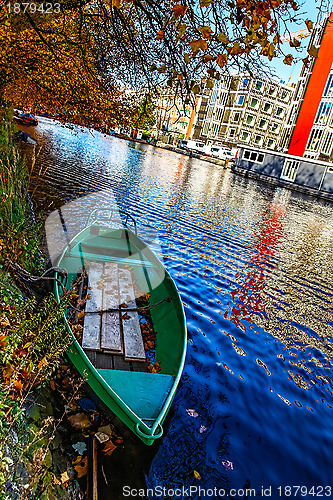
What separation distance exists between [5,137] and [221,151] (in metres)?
58.3

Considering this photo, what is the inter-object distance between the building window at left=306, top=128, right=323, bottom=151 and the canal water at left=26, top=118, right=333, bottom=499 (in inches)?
1383

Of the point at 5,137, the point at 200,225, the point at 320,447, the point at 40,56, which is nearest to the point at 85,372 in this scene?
the point at 320,447

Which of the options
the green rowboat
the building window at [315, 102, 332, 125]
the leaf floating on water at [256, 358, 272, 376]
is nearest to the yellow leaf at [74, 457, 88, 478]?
the green rowboat

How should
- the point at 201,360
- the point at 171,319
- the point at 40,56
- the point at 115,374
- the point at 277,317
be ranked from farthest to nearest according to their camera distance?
the point at 277,317 < the point at 40,56 < the point at 201,360 < the point at 171,319 < the point at 115,374

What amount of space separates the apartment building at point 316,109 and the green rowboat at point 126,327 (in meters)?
47.5

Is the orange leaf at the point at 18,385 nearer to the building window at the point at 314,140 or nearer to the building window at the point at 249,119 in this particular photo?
the building window at the point at 314,140

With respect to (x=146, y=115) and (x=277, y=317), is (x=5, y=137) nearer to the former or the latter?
(x=146, y=115)

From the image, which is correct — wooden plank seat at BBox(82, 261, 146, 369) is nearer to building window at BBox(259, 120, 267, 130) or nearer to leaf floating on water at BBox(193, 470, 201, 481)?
leaf floating on water at BBox(193, 470, 201, 481)

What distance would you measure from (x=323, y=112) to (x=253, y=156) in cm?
1169

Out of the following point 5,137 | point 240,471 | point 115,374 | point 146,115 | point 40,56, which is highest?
point 40,56

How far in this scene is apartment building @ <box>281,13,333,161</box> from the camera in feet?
151

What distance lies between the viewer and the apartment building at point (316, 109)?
46156mm

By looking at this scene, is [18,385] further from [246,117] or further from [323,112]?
[246,117]

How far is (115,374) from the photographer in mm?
4879
